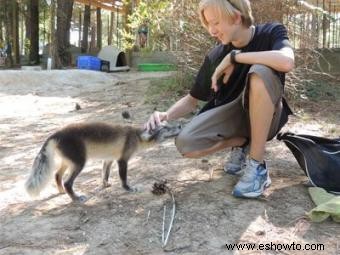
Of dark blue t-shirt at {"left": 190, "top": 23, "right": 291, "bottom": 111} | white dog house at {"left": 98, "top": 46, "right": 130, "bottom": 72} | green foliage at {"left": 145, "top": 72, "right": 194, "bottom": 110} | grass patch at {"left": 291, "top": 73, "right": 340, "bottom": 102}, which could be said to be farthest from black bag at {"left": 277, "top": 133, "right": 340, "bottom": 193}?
white dog house at {"left": 98, "top": 46, "right": 130, "bottom": 72}

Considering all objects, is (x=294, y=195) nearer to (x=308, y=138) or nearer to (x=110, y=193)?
(x=308, y=138)

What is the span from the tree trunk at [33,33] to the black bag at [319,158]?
16.8 metres

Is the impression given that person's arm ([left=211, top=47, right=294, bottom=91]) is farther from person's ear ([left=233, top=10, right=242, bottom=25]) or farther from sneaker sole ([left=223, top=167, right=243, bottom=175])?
sneaker sole ([left=223, top=167, right=243, bottom=175])

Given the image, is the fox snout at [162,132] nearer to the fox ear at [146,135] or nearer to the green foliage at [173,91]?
the fox ear at [146,135]

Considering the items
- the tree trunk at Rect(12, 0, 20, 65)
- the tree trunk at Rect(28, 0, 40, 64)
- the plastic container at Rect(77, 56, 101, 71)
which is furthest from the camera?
the tree trunk at Rect(12, 0, 20, 65)

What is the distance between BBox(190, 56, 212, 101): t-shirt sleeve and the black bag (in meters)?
0.64

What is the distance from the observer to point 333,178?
3488 millimetres

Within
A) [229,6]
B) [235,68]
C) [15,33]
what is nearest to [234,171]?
[235,68]

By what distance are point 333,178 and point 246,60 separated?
1.03m

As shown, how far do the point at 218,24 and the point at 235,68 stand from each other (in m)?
0.39

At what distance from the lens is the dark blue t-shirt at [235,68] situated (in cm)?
344

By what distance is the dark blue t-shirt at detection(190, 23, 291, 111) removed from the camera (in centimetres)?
344

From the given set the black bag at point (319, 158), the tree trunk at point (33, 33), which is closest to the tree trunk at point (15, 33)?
the tree trunk at point (33, 33)

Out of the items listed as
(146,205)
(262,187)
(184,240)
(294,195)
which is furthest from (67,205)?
(294,195)
